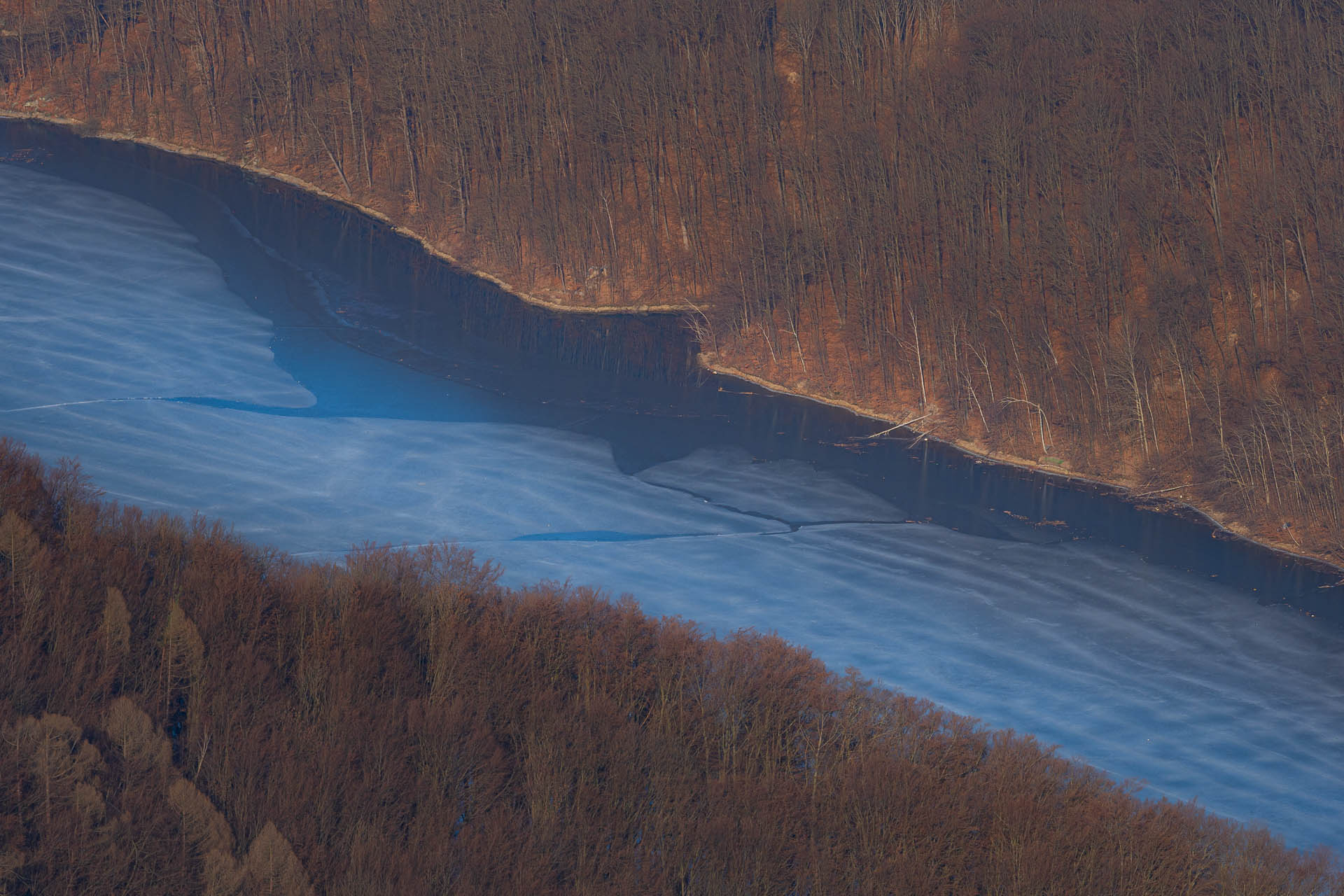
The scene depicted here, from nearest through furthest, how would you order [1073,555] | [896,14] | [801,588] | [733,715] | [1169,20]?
1. [733,715]
2. [801,588]
3. [1073,555]
4. [1169,20]
5. [896,14]

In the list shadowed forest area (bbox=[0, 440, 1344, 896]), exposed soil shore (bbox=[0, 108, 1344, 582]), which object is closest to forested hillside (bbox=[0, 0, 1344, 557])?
exposed soil shore (bbox=[0, 108, 1344, 582])

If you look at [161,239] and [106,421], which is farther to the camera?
[161,239]

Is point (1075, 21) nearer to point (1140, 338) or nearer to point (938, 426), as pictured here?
point (1140, 338)

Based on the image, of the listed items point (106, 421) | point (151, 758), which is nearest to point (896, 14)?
point (106, 421)

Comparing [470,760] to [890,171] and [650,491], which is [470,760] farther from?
[890,171]

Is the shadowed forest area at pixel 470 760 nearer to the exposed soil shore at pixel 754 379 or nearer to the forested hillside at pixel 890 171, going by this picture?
the exposed soil shore at pixel 754 379

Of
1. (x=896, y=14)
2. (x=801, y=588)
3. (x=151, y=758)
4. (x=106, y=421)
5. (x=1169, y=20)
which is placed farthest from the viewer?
(x=896, y=14)
